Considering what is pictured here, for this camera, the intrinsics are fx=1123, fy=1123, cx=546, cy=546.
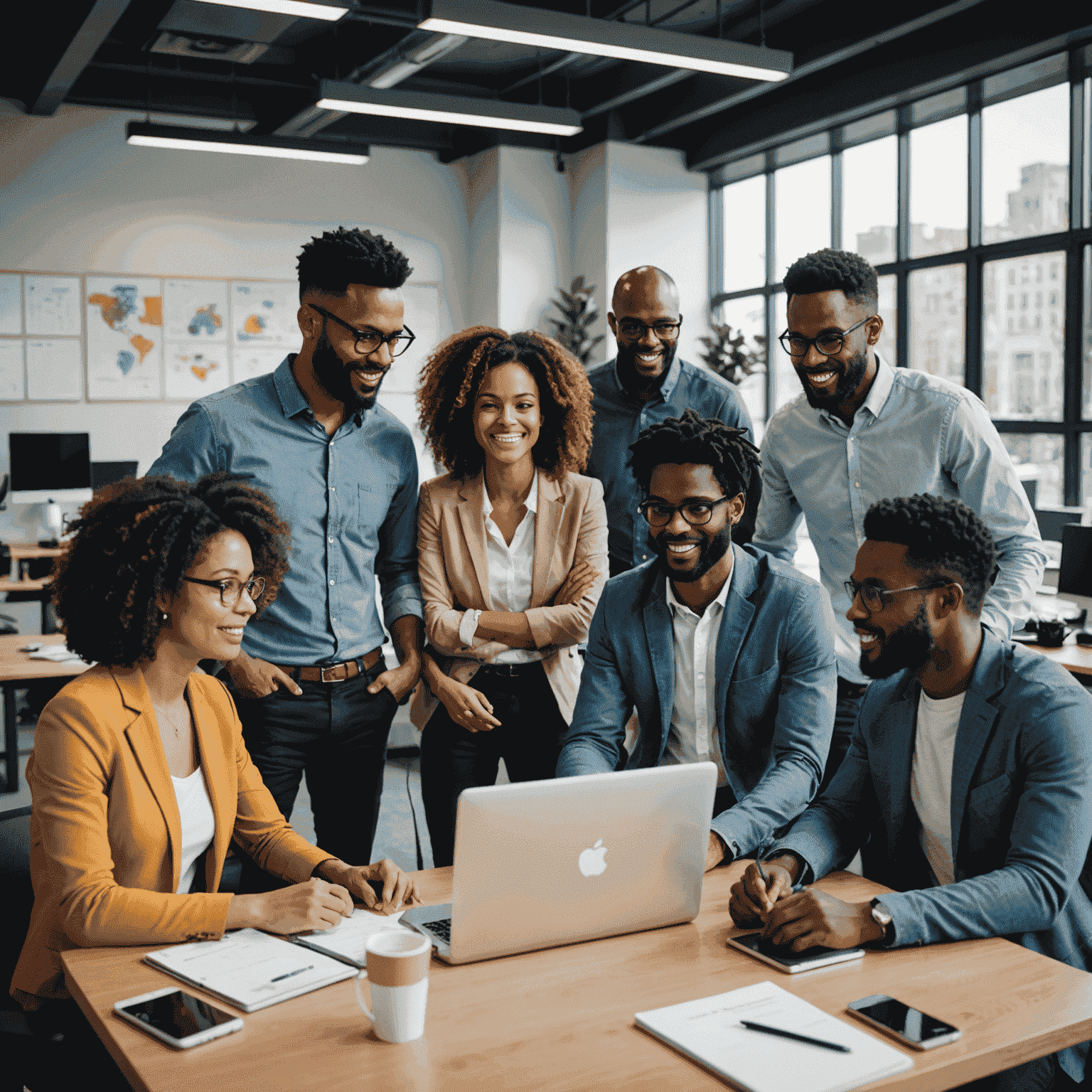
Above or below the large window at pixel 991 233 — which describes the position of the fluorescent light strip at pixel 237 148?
above

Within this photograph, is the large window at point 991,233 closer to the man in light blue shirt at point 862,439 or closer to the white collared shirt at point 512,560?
the man in light blue shirt at point 862,439

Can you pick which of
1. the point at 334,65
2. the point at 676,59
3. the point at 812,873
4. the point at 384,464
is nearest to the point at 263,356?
the point at 334,65

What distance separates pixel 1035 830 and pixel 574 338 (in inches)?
267

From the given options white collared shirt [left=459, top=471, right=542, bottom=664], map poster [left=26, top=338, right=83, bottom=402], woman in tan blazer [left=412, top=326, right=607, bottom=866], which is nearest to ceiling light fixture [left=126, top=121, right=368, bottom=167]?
map poster [left=26, top=338, right=83, bottom=402]

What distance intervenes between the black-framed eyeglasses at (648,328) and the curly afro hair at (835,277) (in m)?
→ 0.44

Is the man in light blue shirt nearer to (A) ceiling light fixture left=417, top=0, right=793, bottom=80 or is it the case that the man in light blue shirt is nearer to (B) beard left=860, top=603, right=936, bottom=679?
(B) beard left=860, top=603, right=936, bottom=679

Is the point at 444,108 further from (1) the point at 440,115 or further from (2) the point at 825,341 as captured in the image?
(2) the point at 825,341

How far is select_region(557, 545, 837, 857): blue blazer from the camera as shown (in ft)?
6.84

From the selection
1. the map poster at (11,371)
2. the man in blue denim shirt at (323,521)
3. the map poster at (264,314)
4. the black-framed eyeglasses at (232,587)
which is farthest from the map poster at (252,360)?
the black-framed eyeglasses at (232,587)

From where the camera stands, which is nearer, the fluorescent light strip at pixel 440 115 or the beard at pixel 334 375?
the beard at pixel 334 375

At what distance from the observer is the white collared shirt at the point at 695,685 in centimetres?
216

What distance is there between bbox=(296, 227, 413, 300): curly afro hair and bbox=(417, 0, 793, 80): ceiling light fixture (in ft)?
8.88

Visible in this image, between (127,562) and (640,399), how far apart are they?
163 cm

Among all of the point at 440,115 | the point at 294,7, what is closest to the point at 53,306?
the point at 440,115
